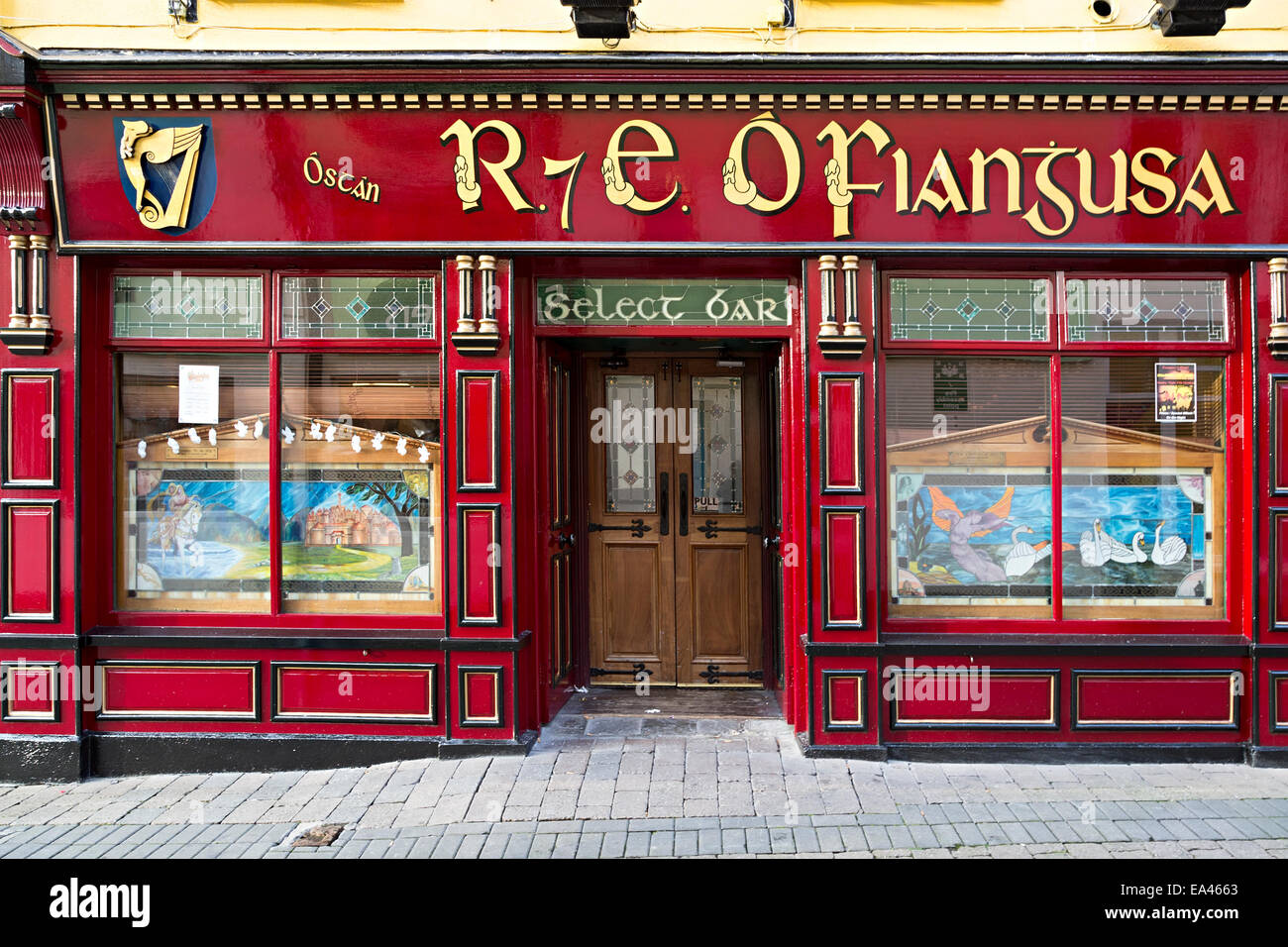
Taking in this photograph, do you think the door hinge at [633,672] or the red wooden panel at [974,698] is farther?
the door hinge at [633,672]

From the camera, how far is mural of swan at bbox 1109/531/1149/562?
5887 millimetres

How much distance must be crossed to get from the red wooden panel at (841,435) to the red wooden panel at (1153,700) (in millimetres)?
1998

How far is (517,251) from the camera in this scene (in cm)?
561

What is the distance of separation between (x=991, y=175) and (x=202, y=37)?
5.12m

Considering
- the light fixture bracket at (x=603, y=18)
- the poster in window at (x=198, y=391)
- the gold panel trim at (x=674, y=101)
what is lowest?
the poster in window at (x=198, y=391)

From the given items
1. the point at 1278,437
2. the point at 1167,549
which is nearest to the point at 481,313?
the point at 1167,549

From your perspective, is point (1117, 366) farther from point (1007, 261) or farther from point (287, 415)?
point (287, 415)

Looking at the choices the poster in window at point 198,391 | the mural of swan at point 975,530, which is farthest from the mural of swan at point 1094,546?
the poster in window at point 198,391

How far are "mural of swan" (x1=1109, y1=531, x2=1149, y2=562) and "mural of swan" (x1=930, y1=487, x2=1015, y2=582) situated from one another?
728 millimetres

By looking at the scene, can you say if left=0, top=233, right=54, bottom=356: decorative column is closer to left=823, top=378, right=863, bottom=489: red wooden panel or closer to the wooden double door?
the wooden double door

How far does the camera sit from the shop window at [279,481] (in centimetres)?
588

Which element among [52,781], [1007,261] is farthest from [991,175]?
[52,781]

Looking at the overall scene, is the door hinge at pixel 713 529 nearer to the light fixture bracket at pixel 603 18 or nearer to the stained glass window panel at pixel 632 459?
the stained glass window panel at pixel 632 459

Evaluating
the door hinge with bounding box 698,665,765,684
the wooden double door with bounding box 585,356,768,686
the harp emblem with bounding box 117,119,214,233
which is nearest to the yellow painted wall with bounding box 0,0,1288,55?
the harp emblem with bounding box 117,119,214,233
